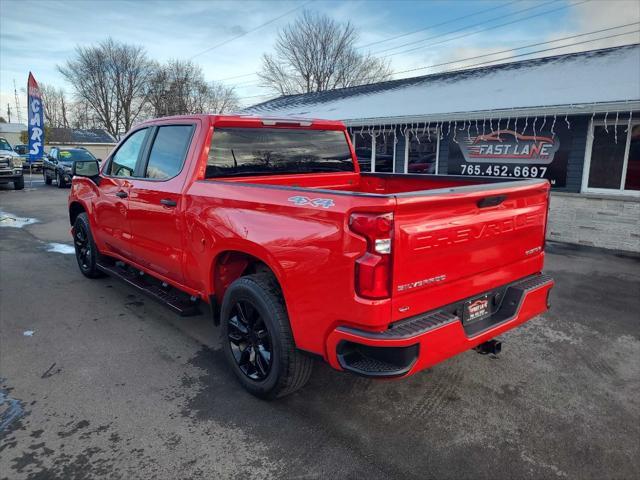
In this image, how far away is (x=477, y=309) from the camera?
2938mm

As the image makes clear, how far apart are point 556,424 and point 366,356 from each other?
58.9 inches

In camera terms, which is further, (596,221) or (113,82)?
(113,82)

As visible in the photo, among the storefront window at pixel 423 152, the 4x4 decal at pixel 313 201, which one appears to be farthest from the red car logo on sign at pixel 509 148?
the 4x4 decal at pixel 313 201

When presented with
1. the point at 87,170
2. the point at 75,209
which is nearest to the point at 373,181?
the point at 87,170

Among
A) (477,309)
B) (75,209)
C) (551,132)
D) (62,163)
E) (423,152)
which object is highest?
(551,132)

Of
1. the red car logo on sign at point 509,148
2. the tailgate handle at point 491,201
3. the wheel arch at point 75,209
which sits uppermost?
the red car logo on sign at point 509,148

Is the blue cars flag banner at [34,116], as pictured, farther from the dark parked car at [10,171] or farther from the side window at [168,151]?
the side window at [168,151]

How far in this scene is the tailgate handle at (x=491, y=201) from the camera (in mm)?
2754

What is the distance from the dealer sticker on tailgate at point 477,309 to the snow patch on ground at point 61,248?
23.4ft

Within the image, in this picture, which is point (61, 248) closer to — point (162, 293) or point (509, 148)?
point (162, 293)

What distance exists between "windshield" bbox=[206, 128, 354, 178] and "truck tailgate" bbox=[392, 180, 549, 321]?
1.94 m

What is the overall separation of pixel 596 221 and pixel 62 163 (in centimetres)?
2085

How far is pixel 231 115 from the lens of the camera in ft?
12.8

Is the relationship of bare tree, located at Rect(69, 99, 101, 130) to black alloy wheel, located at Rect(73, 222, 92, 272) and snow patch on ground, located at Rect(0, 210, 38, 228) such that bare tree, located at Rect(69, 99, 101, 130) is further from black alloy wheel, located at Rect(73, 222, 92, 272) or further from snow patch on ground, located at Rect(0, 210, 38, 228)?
black alloy wheel, located at Rect(73, 222, 92, 272)
